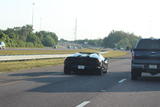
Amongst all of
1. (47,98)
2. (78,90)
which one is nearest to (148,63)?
(78,90)

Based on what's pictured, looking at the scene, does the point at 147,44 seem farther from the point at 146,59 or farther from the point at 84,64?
the point at 84,64

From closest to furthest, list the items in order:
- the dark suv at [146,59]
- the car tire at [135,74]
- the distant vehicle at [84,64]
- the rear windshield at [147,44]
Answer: the dark suv at [146,59] → the car tire at [135,74] → the rear windshield at [147,44] → the distant vehicle at [84,64]

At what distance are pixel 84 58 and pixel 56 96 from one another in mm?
10265

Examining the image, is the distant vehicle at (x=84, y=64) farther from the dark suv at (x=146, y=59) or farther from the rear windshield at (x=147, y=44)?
the dark suv at (x=146, y=59)

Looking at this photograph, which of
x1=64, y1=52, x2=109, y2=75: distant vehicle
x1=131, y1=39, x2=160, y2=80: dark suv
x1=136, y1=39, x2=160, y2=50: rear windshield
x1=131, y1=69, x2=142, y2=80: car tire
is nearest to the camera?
x1=131, y1=39, x2=160, y2=80: dark suv

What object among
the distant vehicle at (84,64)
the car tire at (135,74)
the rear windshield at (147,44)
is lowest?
the car tire at (135,74)

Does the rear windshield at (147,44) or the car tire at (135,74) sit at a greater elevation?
the rear windshield at (147,44)

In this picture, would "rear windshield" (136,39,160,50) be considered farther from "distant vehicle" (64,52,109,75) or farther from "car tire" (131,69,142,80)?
"distant vehicle" (64,52,109,75)

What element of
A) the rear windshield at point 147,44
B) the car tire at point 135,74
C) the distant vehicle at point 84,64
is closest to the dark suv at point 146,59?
the car tire at point 135,74

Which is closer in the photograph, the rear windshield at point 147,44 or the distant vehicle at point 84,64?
the rear windshield at point 147,44

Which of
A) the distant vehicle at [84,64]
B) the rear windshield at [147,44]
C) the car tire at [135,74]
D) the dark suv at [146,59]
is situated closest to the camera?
the dark suv at [146,59]

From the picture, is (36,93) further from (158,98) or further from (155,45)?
(155,45)

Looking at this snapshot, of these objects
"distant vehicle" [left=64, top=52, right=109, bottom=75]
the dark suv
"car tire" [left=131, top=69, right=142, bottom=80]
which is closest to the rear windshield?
the dark suv

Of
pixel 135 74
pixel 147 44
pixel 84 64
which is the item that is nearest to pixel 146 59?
pixel 135 74
